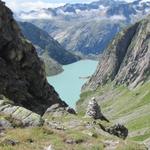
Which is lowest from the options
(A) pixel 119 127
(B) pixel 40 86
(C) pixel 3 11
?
(B) pixel 40 86

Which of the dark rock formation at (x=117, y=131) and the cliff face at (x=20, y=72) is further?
the cliff face at (x=20, y=72)

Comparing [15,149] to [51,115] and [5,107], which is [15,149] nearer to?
[5,107]

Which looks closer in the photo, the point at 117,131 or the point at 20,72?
the point at 117,131

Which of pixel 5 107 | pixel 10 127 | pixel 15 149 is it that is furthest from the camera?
pixel 5 107

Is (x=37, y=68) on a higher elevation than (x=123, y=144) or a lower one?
lower

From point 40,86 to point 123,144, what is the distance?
4303 centimetres

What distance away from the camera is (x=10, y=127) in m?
35.2

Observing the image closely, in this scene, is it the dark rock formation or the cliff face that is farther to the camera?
the cliff face

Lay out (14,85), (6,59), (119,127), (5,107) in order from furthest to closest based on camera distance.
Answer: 1. (6,59)
2. (14,85)
3. (119,127)
4. (5,107)

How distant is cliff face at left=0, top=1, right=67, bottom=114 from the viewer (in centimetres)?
6675

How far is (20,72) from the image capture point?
2847 inches

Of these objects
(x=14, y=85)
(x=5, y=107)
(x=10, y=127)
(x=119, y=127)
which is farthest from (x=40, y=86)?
(x=10, y=127)

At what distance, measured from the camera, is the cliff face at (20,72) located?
66750 mm

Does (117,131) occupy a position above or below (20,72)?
above
